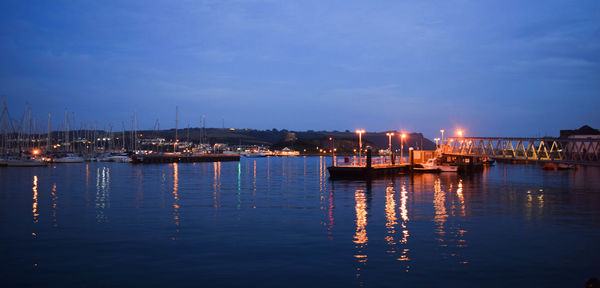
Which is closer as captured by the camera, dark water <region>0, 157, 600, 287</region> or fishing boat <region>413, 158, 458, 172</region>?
dark water <region>0, 157, 600, 287</region>

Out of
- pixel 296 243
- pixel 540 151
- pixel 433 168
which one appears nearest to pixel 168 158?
pixel 433 168

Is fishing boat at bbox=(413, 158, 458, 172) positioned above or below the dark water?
above

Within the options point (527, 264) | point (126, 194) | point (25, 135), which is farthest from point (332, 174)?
point (25, 135)

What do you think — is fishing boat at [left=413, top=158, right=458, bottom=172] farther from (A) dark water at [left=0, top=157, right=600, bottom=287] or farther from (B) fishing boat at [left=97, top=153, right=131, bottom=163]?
(B) fishing boat at [left=97, top=153, right=131, bottom=163]

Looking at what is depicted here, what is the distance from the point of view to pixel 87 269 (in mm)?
17156

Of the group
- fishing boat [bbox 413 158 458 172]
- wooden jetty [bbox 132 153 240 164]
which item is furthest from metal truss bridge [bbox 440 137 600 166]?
wooden jetty [bbox 132 153 240 164]

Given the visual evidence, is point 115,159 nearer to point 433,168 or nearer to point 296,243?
point 433,168

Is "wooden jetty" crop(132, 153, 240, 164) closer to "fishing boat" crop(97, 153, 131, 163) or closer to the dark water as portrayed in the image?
"fishing boat" crop(97, 153, 131, 163)

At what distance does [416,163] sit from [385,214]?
6449 cm

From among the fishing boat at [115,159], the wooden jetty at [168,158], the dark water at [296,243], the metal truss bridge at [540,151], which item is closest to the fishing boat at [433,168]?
the metal truss bridge at [540,151]

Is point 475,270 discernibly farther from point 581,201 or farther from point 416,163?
point 416,163

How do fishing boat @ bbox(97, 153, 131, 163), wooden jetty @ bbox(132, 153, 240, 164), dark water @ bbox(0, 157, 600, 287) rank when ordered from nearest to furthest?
dark water @ bbox(0, 157, 600, 287) → wooden jetty @ bbox(132, 153, 240, 164) → fishing boat @ bbox(97, 153, 131, 163)

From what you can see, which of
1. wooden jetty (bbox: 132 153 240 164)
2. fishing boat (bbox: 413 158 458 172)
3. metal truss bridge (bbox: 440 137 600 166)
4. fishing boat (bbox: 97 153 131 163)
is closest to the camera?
metal truss bridge (bbox: 440 137 600 166)

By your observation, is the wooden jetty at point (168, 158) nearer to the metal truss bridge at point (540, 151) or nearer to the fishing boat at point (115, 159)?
the fishing boat at point (115, 159)
